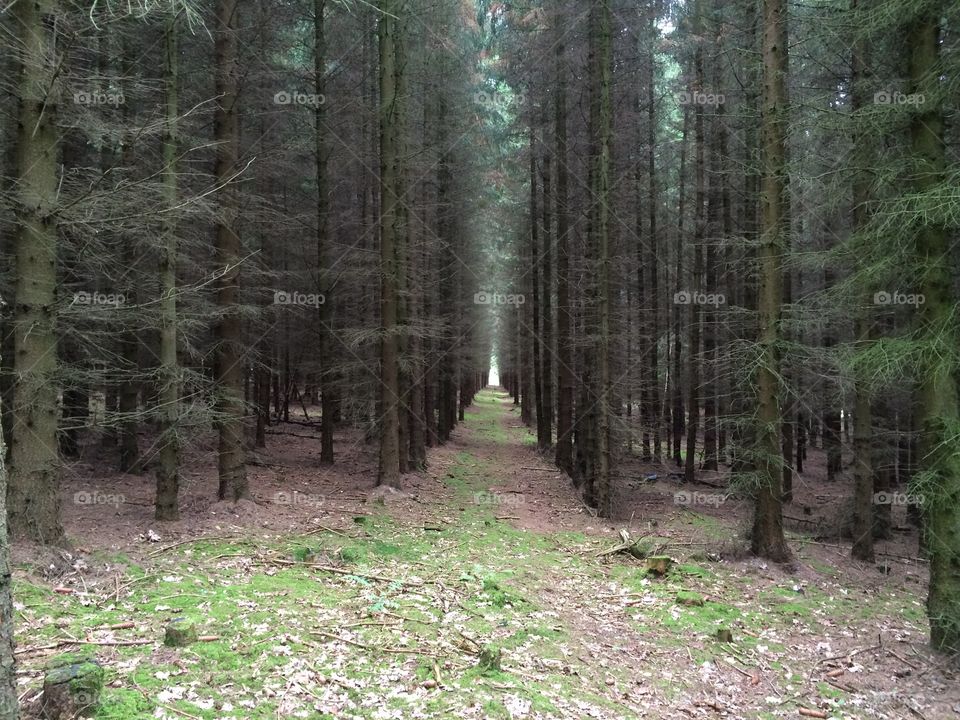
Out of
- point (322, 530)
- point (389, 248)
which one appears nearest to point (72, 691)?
point (322, 530)

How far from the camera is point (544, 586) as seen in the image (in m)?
7.98

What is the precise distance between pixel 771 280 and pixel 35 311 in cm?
1017

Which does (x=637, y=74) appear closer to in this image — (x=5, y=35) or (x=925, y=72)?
(x=925, y=72)

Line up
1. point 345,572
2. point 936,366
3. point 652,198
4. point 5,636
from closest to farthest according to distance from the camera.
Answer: point 5,636 → point 936,366 → point 345,572 → point 652,198

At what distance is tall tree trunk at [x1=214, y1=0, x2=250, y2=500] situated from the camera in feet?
32.4

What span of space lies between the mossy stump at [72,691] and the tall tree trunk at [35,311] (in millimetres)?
3718

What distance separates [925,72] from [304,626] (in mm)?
9038

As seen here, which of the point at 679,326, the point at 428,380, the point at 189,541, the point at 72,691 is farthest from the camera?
the point at 679,326

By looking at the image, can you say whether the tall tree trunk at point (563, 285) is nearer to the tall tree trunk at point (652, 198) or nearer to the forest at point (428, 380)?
the forest at point (428, 380)

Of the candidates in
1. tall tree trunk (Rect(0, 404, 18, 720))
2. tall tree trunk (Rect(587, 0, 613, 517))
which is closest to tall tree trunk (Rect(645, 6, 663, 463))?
tall tree trunk (Rect(587, 0, 613, 517))

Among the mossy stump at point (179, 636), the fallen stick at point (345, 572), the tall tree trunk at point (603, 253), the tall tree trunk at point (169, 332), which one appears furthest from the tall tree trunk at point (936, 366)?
the tall tree trunk at point (169, 332)

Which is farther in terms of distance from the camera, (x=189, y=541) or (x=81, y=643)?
(x=189, y=541)

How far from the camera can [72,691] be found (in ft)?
11.6

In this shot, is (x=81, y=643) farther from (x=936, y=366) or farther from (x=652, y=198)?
(x=652, y=198)
